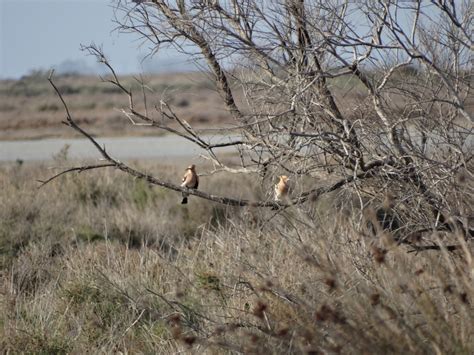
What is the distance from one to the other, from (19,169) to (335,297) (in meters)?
12.4

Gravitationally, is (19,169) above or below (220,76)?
below

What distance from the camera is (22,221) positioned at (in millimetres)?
12289

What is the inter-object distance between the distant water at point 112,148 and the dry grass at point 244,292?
15005 millimetres

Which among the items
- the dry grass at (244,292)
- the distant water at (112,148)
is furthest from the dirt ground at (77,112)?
the dry grass at (244,292)

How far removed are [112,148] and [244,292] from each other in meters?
24.2

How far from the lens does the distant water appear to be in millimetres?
26997

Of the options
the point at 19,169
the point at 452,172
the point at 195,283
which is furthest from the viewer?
the point at 19,169

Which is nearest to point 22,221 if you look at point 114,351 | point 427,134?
point 114,351

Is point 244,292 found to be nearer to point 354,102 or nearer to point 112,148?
point 354,102

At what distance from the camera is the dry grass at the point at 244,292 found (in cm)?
483

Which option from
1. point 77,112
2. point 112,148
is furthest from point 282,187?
point 77,112

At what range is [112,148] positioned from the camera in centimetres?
3077

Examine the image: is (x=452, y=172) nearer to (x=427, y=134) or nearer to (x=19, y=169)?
(x=427, y=134)

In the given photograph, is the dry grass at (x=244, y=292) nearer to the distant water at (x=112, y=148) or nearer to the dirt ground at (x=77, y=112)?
the dirt ground at (x=77, y=112)
